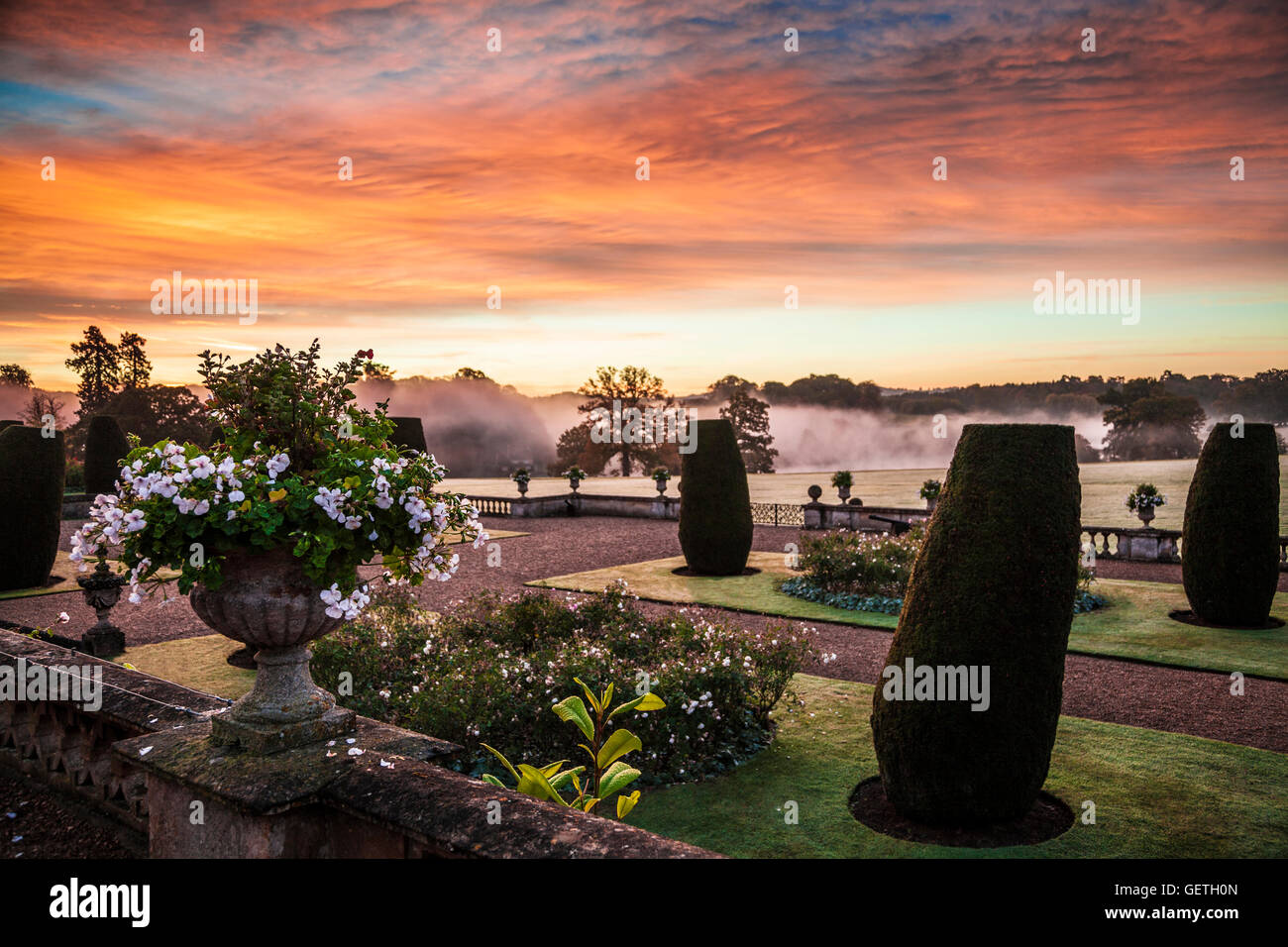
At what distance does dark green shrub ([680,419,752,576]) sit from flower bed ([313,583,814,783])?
9009mm

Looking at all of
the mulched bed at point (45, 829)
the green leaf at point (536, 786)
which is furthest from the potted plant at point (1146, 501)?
the mulched bed at point (45, 829)

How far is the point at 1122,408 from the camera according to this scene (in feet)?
216

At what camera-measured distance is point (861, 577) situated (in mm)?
16984

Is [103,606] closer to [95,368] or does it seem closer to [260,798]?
[260,798]

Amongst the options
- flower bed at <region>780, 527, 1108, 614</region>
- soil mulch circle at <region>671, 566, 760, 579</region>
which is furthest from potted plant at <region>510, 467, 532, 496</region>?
flower bed at <region>780, 527, 1108, 614</region>

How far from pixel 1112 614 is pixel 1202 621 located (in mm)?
1304

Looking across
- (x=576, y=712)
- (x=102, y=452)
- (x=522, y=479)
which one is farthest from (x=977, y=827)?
(x=102, y=452)

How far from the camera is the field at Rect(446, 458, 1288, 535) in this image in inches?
1545

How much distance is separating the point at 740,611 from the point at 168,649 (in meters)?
9.20

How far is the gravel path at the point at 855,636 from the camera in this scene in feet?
30.8

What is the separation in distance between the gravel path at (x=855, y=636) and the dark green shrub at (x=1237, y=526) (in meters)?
3.42

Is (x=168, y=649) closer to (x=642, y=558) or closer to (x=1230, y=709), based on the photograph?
(x=642, y=558)

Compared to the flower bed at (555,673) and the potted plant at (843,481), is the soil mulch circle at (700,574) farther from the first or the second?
the flower bed at (555,673)
